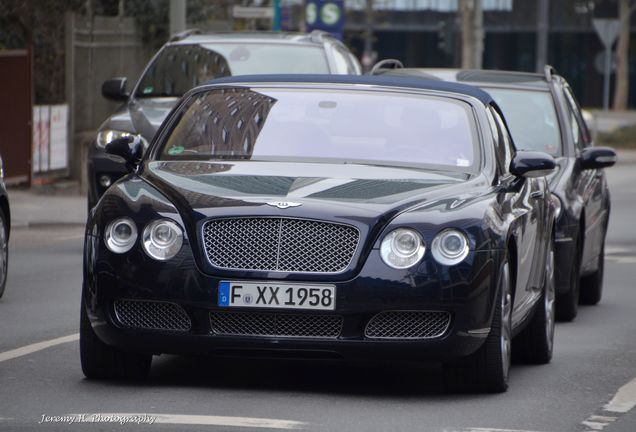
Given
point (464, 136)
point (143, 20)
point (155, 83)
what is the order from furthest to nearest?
point (143, 20) < point (155, 83) < point (464, 136)

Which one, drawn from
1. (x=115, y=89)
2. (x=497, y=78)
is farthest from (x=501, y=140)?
(x=115, y=89)

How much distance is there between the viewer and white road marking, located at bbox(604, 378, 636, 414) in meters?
7.68

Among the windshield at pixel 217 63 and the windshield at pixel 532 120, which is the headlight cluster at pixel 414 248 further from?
the windshield at pixel 217 63

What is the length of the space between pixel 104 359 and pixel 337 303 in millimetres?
1176

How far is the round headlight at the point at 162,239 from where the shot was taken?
7.62 m

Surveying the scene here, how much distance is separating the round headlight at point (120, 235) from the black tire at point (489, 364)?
4.94 ft

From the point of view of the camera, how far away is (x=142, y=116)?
15.7 meters

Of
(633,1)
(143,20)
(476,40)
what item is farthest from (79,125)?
(633,1)

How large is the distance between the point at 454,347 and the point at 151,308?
1315 millimetres

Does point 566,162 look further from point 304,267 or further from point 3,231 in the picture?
point 304,267

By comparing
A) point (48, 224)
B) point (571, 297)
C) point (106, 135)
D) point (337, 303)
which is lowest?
point (48, 224)

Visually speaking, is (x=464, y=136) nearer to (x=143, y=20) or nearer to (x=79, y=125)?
(x=79, y=125)

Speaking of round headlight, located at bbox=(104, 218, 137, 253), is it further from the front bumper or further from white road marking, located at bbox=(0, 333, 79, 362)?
white road marking, located at bbox=(0, 333, 79, 362)

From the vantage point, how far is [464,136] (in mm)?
8859
